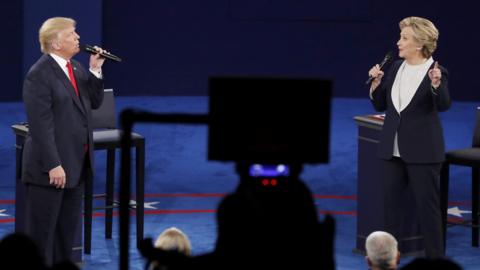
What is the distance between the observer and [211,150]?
119 inches

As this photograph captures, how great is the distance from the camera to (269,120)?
3.05m

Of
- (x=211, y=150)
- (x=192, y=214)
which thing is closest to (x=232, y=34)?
(x=192, y=214)

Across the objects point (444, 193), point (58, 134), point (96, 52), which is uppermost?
point (96, 52)

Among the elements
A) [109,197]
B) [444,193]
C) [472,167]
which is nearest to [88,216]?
[109,197]

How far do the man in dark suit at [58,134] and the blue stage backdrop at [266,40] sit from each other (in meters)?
9.64

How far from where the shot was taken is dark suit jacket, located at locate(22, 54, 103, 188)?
22.9 feet

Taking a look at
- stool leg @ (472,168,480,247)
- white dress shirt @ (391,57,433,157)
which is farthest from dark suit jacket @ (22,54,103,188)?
stool leg @ (472,168,480,247)

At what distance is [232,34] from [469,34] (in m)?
3.84

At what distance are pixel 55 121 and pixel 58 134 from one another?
0.31 feet

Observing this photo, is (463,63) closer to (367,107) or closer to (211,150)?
(367,107)

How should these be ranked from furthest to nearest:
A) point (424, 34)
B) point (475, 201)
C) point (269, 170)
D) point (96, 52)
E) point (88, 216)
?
point (475, 201), point (88, 216), point (424, 34), point (96, 52), point (269, 170)

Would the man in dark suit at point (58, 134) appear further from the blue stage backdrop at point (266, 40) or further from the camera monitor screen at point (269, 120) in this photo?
the blue stage backdrop at point (266, 40)

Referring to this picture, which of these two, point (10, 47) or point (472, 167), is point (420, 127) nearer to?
point (472, 167)

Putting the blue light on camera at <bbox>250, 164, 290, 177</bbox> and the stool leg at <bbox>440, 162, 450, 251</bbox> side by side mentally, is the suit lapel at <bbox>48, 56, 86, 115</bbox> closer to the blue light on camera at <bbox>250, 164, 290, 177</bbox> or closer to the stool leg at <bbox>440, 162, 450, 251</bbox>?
the stool leg at <bbox>440, 162, 450, 251</bbox>
